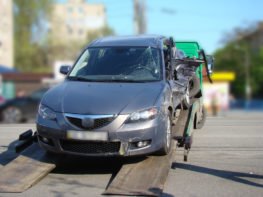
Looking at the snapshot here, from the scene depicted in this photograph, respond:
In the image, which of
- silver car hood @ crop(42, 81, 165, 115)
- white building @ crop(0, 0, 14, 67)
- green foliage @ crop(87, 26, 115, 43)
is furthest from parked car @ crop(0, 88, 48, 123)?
green foliage @ crop(87, 26, 115, 43)

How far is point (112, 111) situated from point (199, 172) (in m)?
1.54

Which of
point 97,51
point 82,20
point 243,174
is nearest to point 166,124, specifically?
point 243,174

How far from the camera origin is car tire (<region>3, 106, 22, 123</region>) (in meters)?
24.2

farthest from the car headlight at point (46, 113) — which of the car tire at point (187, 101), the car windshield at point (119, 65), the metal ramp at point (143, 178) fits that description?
the car tire at point (187, 101)

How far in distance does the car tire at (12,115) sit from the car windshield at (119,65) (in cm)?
1572

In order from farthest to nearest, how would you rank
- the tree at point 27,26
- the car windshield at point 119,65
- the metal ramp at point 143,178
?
the tree at point 27,26 < the car windshield at point 119,65 < the metal ramp at point 143,178

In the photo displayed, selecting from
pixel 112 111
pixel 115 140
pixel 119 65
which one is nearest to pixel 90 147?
pixel 115 140

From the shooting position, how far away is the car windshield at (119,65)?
27.5 ft

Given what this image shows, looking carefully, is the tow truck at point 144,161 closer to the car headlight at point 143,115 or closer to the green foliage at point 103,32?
the car headlight at point 143,115

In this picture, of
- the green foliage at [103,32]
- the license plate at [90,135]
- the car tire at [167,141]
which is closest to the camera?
the license plate at [90,135]

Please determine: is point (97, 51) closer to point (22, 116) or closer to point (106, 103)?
point (106, 103)

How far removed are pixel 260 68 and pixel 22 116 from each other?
54.5 meters

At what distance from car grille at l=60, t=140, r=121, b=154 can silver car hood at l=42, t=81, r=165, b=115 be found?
410 millimetres

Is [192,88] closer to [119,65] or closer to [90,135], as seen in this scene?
[119,65]
